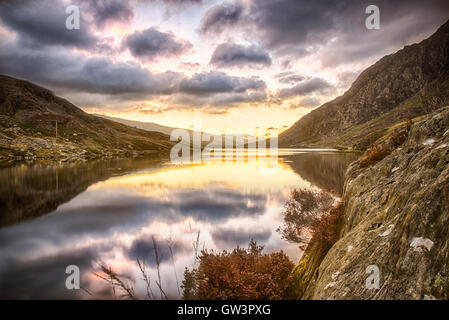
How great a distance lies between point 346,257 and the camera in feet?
23.8

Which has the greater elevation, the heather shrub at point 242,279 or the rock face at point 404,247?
the rock face at point 404,247

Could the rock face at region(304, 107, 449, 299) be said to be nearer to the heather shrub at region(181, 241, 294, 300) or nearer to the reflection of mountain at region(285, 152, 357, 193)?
the heather shrub at region(181, 241, 294, 300)

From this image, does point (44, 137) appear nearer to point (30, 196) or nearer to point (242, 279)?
point (30, 196)

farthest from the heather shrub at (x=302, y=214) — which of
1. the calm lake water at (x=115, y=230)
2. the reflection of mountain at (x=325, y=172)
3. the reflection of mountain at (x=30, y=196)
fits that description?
the reflection of mountain at (x=30, y=196)

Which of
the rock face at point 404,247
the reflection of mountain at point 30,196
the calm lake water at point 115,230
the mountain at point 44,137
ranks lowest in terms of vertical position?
the calm lake water at point 115,230

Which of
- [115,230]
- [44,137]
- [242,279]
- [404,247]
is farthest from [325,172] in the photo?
[44,137]

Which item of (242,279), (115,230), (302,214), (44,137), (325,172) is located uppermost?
(44,137)

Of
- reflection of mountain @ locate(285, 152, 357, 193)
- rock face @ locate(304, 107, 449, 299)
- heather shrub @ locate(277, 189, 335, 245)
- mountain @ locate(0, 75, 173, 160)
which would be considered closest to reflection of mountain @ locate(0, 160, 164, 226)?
heather shrub @ locate(277, 189, 335, 245)

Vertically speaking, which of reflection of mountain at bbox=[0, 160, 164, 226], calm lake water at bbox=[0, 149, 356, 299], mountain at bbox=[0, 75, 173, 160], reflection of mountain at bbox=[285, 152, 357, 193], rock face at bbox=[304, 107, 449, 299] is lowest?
calm lake water at bbox=[0, 149, 356, 299]

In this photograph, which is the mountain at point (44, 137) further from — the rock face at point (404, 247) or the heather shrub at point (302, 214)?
the rock face at point (404, 247)

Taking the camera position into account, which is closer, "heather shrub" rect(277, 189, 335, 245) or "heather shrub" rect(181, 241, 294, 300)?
"heather shrub" rect(181, 241, 294, 300)

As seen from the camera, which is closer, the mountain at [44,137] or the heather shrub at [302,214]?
the heather shrub at [302,214]
